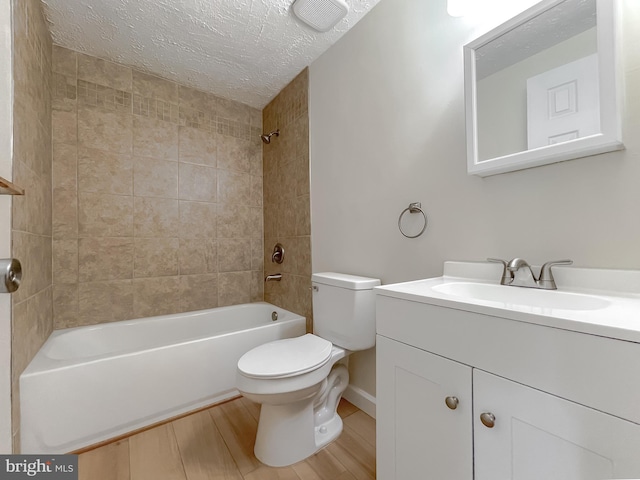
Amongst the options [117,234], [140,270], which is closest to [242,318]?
[140,270]

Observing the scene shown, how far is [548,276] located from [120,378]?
1940 mm

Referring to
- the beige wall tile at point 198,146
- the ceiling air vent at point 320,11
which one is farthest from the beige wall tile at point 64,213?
the ceiling air vent at point 320,11

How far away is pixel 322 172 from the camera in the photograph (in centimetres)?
193

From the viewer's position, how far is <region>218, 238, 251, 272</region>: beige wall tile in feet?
7.94

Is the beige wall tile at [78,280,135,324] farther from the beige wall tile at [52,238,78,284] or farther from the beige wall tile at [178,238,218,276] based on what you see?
the beige wall tile at [178,238,218,276]

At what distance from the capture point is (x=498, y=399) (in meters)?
0.65

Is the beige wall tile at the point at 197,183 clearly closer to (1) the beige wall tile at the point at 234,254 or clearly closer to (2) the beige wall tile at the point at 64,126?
(1) the beige wall tile at the point at 234,254

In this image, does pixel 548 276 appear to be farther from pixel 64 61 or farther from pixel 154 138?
pixel 64 61

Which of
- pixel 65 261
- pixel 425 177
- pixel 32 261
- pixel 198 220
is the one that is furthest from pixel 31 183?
pixel 425 177

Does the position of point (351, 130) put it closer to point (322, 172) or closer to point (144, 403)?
point (322, 172)

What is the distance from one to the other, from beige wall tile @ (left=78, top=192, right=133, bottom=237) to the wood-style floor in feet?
4.26

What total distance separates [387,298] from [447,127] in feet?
2.66

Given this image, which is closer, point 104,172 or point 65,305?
point 65,305

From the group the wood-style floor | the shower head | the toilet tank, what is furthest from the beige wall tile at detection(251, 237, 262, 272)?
the wood-style floor
